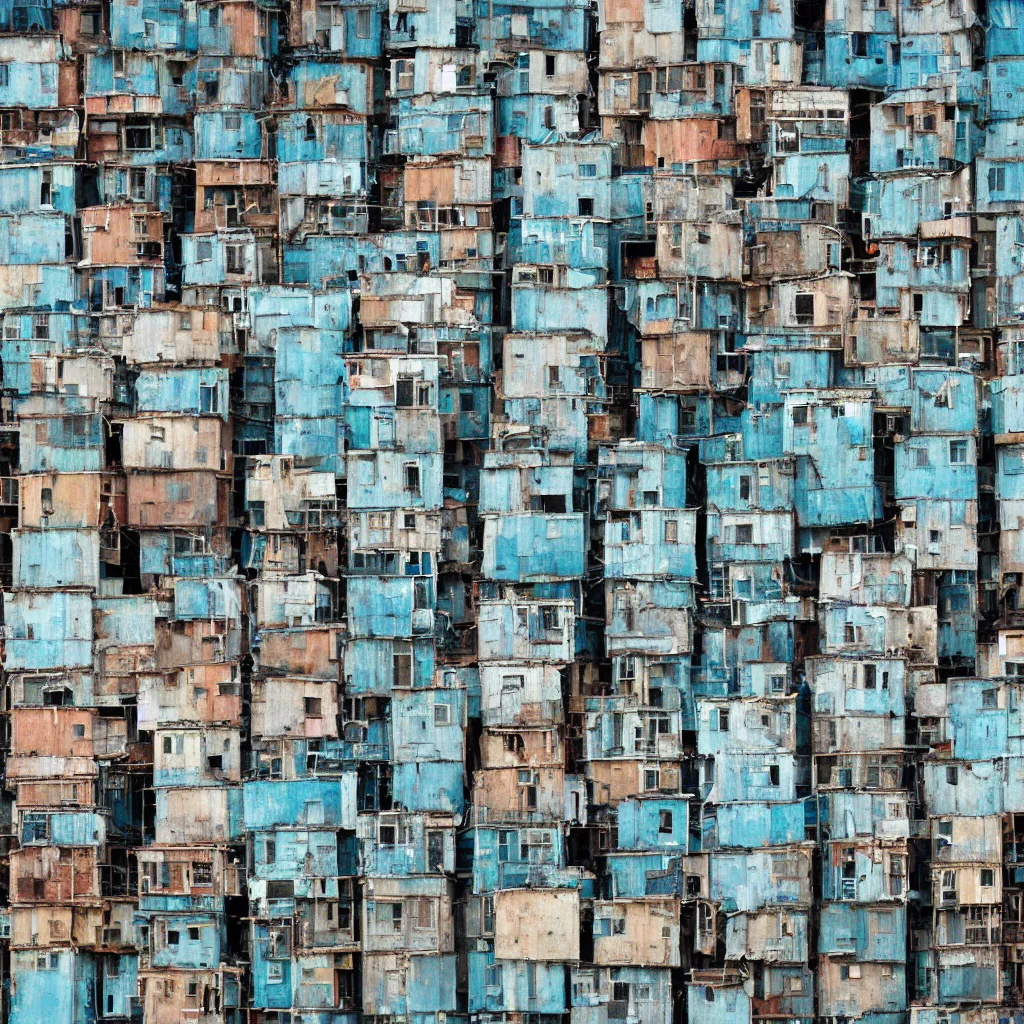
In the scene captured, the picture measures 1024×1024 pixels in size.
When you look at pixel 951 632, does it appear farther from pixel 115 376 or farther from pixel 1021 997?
pixel 115 376

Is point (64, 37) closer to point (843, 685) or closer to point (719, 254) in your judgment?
point (719, 254)

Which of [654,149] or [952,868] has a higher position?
[654,149]

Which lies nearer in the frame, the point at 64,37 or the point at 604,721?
the point at 604,721

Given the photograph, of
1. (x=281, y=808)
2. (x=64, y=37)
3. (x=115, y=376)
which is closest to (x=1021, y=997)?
(x=281, y=808)

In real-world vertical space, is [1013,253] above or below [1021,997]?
above

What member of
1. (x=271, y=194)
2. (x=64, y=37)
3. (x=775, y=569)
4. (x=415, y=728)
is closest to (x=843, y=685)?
(x=775, y=569)

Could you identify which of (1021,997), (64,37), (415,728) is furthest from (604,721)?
(64,37)

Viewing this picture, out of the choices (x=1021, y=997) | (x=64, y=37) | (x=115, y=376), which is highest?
(x=64, y=37)

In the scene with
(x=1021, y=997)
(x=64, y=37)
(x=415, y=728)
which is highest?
(x=64, y=37)

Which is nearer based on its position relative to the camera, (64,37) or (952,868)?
(952,868)
